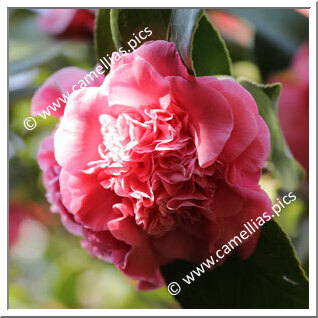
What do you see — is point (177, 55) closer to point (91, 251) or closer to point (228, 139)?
point (228, 139)

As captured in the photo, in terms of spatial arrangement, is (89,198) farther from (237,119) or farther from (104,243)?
(237,119)

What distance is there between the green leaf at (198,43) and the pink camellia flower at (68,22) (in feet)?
0.63

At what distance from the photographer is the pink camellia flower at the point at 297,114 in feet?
2.64

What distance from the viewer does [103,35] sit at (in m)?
0.72

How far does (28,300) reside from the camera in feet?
3.37

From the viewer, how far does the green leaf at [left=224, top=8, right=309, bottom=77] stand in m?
0.87

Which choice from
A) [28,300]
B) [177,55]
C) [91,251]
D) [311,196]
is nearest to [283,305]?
[311,196]

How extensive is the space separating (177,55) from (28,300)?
61cm

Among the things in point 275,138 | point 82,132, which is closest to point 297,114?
point 275,138

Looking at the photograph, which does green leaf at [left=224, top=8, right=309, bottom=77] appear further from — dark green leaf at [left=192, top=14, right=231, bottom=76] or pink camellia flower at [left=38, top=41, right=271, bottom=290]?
pink camellia flower at [left=38, top=41, right=271, bottom=290]

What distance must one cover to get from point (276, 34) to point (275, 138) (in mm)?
297

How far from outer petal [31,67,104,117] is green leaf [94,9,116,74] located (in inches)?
1.4

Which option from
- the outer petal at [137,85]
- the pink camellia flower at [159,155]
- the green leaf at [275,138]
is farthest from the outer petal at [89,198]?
the green leaf at [275,138]

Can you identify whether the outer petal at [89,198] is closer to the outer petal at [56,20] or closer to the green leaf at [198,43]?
the green leaf at [198,43]
